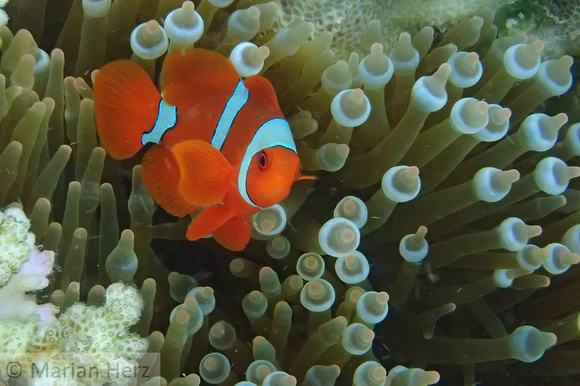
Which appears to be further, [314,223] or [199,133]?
[314,223]

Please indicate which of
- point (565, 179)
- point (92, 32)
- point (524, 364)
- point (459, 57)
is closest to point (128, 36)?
point (92, 32)

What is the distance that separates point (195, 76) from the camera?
53.9 inches

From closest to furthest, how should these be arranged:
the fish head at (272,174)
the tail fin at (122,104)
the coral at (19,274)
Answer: the coral at (19,274), the fish head at (272,174), the tail fin at (122,104)

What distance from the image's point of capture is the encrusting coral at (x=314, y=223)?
3.90 feet

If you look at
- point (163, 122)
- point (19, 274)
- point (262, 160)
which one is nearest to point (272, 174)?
point (262, 160)

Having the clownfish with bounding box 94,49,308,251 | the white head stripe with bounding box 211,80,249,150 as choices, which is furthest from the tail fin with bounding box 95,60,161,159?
the white head stripe with bounding box 211,80,249,150

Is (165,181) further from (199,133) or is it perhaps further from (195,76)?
(195,76)

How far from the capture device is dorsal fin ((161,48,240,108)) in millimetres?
1354

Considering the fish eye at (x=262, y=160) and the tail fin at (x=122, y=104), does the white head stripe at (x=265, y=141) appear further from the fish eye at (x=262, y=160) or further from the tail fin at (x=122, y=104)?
the tail fin at (x=122, y=104)

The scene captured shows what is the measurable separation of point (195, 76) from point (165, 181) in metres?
0.26

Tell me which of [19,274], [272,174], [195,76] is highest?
[195,76]

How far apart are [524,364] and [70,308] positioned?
114cm

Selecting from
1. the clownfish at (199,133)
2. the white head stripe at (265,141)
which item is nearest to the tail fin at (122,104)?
the clownfish at (199,133)

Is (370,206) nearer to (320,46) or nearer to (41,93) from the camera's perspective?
(320,46)
